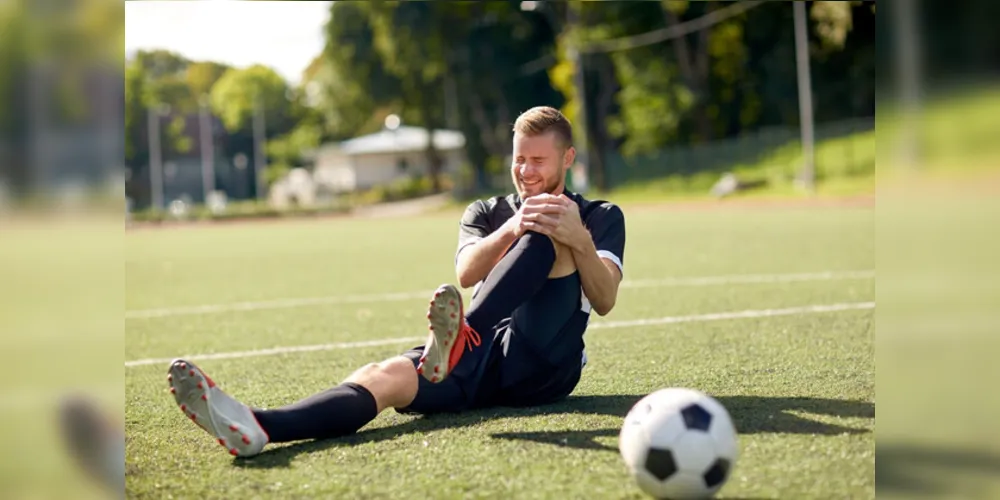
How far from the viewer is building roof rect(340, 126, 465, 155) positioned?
60.1 m

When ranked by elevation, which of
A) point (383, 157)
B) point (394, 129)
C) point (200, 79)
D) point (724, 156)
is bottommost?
point (724, 156)

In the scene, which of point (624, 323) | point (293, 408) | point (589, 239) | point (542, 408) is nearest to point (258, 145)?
point (624, 323)

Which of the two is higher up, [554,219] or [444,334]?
[554,219]

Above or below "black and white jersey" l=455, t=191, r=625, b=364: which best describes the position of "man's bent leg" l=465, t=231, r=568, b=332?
below

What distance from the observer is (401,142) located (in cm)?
6059

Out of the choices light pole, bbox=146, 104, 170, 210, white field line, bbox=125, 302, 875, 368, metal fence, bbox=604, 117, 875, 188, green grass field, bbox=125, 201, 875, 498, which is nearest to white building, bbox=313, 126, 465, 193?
light pole, bbox=146, 104, 170, 210

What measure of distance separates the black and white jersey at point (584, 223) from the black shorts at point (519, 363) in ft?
0.25

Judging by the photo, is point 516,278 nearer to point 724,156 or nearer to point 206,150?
point 724,156

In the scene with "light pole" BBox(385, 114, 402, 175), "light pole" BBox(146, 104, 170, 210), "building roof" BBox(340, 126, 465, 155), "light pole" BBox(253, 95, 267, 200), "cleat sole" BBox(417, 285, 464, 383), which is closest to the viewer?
"cleat sole" BBox(417, 285, 464, 383)

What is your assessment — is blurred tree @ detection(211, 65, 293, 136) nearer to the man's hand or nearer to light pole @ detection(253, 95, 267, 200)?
light pole @ detection(253, 95, 267, 200)

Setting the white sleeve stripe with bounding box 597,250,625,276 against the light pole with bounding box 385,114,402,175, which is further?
the light pole with bounding box 385,114,402,175

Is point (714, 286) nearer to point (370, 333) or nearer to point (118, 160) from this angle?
point (370, 333)

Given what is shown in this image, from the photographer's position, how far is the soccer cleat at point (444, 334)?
11.3 ft

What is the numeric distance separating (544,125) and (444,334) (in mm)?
982
